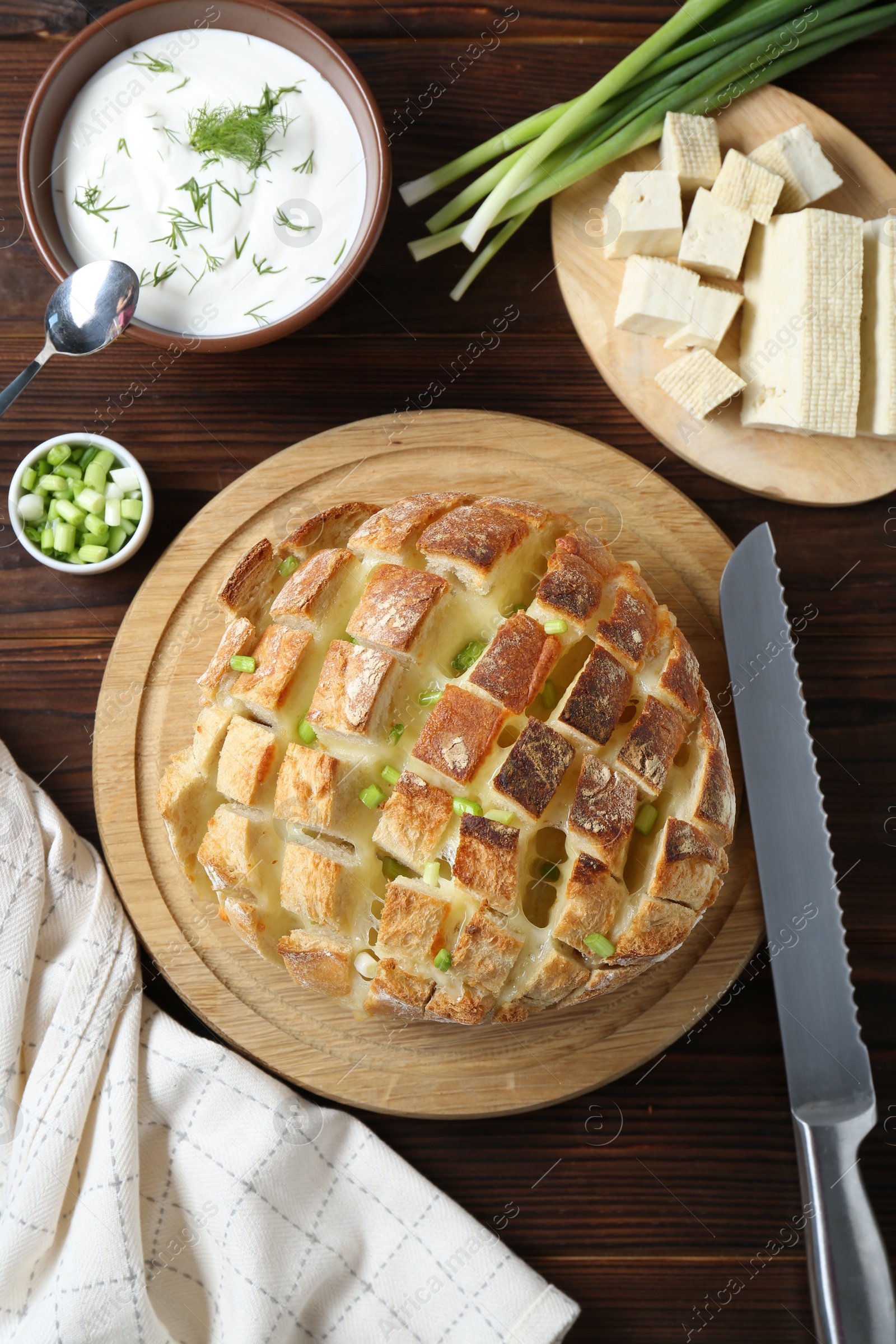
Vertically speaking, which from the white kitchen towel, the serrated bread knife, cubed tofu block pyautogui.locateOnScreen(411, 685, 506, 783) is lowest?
the white kitchen towel

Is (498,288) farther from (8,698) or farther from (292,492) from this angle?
(8,698)

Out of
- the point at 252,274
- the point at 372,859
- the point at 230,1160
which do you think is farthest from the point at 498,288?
the point at 230,1160

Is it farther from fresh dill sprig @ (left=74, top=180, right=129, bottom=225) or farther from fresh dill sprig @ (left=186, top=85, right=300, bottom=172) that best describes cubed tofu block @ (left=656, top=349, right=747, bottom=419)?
fresh dill sprig @ (left=74, top=180, right=129, bottom=225)

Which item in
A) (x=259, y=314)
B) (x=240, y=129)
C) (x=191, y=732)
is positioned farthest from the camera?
(x=191, y=732)

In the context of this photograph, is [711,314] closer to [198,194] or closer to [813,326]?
[813,326]

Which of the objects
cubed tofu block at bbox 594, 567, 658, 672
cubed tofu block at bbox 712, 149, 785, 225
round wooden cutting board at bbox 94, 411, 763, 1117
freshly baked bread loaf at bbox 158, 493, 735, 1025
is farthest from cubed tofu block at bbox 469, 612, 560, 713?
cubed tofu block at bbox 712, 149, 785, 225

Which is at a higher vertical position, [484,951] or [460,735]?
[460,735]

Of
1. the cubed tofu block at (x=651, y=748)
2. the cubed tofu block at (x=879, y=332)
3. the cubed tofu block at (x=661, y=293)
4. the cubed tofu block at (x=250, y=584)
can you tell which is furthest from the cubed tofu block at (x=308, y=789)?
the cubed tofu block at (x=879, y=332)

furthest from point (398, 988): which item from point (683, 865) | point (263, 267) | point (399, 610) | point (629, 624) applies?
point (263, 267)

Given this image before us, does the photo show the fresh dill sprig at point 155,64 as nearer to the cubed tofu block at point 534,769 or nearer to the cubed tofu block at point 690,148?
the cubed tofu block at point 690,148
